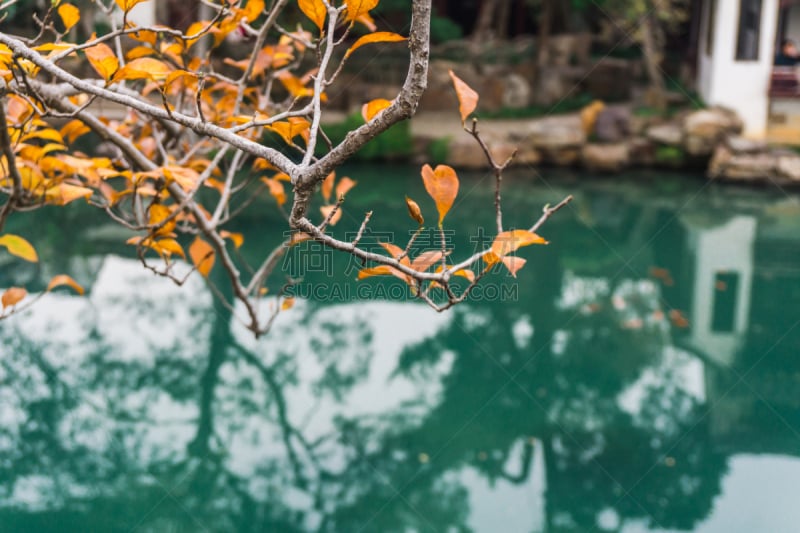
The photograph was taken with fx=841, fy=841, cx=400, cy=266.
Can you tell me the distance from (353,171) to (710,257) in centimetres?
322

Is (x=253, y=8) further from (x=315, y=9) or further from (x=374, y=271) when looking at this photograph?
(x=374, y=271)

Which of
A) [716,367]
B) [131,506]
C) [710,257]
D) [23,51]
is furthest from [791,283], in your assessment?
[23,51]

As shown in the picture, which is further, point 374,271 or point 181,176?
point 181,176

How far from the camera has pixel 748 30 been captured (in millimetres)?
8352

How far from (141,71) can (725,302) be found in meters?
3.63

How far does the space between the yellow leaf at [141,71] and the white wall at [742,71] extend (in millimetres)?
7830

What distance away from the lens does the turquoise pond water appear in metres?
2.51

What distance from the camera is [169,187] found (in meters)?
2.02

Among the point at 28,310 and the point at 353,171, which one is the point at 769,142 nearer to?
the point at 353,171

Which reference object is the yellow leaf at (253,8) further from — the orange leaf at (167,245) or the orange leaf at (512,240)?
the orange leaf at (512,240)

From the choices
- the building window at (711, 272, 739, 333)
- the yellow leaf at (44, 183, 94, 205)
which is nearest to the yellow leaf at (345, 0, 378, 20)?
the yellow leaf at (44, 183, 94, 205)

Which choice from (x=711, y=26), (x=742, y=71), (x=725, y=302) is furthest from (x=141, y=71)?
(x=711, y=26)

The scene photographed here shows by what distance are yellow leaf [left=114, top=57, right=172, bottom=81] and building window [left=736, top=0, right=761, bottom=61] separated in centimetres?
796

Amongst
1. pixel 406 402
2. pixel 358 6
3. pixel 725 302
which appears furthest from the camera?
pixel 725 302
